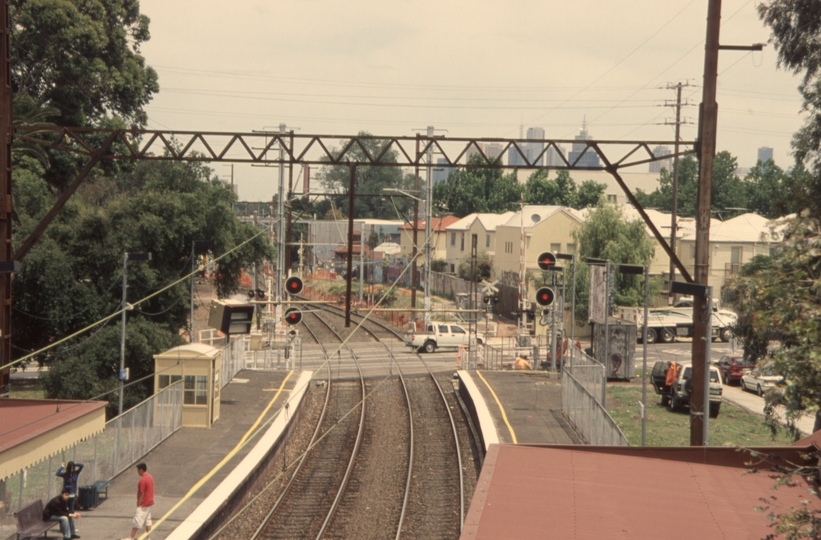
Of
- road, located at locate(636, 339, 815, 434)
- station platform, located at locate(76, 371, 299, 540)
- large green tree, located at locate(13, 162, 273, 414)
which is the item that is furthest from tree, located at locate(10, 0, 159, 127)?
road, located at locate(636, 339, 815, 434)

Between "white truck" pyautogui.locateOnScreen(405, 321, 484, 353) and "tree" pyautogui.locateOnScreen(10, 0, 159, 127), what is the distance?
18.3 meters

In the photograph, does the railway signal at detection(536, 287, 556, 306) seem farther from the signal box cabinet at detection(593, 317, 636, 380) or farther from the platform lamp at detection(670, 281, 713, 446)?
the platform lamp at detection(670, 281, 713, 446)

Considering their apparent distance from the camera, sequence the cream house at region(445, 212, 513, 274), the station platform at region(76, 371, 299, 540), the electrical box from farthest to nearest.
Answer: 1. the cream house at region(445, 212, 513, 274)
2. the electrical box
3. the station platform at region(76, 371, 299, 540)

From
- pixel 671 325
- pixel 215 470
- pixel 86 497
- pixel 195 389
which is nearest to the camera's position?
pixel 86 497

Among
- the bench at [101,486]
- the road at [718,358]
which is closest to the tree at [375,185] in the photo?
the road at [718,358]

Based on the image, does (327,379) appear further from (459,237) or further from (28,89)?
(459,237)

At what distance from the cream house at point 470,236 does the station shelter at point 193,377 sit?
1758 inches

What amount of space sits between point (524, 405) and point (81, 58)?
26.8 m

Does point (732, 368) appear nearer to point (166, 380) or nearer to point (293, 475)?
point (293, 475)

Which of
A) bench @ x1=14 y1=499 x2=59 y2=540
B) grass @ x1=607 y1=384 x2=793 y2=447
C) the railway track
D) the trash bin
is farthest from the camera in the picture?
grass @ x1=607 y1=384 x2=793 y2=447

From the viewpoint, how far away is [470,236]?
243 ft

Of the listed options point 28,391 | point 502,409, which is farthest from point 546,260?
point 28,391

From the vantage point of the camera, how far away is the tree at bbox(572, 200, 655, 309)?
48.7 meters

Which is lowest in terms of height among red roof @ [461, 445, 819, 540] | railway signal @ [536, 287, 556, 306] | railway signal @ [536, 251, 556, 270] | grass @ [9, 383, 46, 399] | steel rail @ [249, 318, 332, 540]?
grass @ [9, 383, 46, 399]
